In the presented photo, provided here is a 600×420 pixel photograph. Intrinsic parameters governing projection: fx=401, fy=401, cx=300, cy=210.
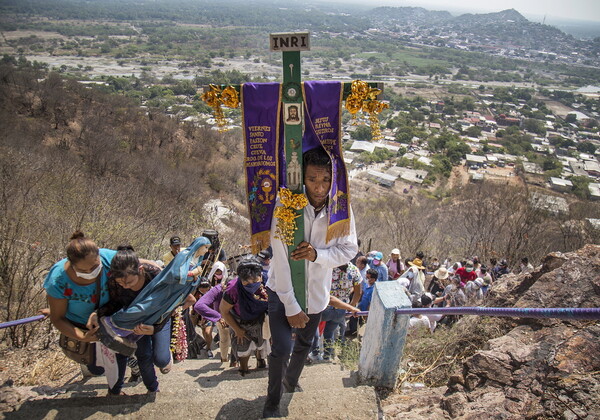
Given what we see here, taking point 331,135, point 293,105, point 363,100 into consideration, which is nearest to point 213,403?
point 331,135

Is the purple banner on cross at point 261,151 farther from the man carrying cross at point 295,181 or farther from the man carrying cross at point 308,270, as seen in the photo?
the man carrying cross at point 308,270

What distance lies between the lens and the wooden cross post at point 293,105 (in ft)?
9.59

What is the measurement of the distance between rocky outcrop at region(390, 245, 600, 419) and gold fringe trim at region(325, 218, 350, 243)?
1.50 metres

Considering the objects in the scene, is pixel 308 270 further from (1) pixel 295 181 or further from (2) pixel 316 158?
(2) pixel 316 158

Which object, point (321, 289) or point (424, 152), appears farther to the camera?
point (424, 152)

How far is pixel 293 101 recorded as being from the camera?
117 inches

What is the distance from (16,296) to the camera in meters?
6.35

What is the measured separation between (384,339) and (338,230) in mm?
1115

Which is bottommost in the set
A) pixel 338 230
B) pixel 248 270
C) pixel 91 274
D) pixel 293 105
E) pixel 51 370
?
pixel 51 370

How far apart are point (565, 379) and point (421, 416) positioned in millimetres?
1037

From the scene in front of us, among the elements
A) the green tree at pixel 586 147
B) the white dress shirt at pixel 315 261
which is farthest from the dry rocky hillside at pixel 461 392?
the green tree at pixel 586 147

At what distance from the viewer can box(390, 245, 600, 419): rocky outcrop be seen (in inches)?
101

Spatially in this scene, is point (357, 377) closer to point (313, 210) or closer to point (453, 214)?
point (313, 210)

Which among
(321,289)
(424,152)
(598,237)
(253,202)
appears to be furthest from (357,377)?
(424,152)
